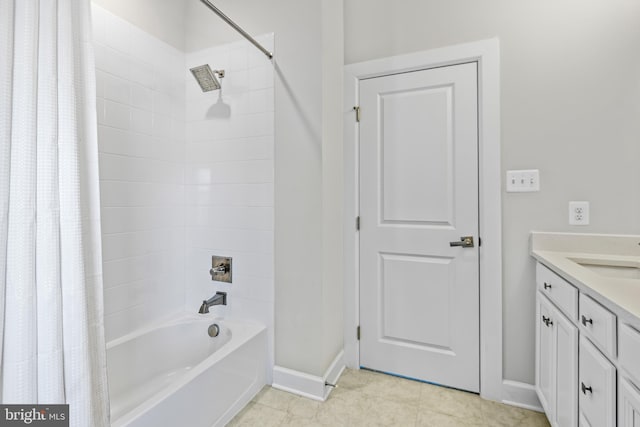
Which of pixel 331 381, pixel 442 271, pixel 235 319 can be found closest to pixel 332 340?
pixel 331 381

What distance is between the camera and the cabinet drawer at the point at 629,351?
2.49 ft

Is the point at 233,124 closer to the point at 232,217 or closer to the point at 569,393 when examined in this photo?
the point at 232,217

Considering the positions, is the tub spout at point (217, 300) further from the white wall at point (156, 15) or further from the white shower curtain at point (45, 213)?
the white wall at point (156, 15)

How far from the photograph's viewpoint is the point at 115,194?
5.39 feet

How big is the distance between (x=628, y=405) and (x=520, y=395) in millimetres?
996

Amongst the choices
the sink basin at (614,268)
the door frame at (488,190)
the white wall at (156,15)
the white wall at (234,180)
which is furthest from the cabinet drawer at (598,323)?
the white wall at (156,15)

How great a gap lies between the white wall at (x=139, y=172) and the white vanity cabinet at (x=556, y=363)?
2.10 meters

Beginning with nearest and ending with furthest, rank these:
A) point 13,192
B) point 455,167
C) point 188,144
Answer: point 13,192, point 455,167, point 188,144

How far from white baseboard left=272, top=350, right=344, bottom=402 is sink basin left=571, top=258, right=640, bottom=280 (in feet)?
4.72

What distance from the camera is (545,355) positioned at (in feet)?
4.65

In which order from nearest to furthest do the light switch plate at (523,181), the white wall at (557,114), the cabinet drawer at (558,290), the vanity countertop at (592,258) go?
the vanity countertop at (592,258) → the cabinet drawer at (558,290) → the white wall at (557,114) → the light switch plate at (523,181)

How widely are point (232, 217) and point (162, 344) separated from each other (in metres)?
0.86

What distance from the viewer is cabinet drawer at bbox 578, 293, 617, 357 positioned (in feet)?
2.87
